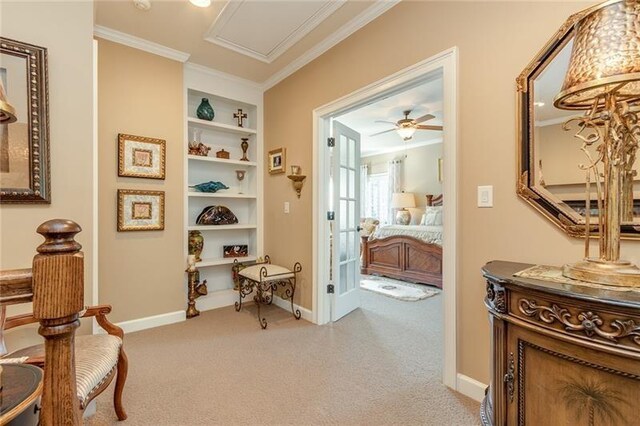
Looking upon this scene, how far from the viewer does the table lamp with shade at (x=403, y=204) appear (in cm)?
648

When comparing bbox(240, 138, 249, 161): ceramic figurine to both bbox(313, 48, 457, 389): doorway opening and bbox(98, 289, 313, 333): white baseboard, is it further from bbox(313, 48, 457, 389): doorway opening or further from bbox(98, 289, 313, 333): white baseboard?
bbox(98, 289, 313, 333): white baseboard

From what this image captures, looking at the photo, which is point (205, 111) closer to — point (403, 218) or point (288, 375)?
point (288, 375)

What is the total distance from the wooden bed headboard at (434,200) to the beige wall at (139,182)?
5024mm

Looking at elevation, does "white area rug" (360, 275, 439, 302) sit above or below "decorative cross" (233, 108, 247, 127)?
below

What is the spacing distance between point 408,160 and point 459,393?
578 centimetres

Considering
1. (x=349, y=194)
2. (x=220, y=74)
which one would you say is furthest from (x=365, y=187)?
(x=220, y=74)

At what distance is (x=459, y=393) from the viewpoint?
1.89m

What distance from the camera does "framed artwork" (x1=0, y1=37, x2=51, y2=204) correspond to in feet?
5.11

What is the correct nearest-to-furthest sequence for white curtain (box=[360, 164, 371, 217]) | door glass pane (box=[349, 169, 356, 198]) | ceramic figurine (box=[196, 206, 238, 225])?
door glass pane (box=[349, 169, 356, 198]) → ceramic figurine (box=[196, 206, 238, 225]) → white curtain (box=[360, 164, 371, 217])

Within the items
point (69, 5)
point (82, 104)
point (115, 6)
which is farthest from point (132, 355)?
point (115, 6)

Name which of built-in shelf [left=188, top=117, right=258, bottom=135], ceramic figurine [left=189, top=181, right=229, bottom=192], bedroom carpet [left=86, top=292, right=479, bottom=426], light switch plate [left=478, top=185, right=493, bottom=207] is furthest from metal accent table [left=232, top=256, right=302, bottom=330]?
light switch plate [left=478, top=185, right=493, bottom=207]

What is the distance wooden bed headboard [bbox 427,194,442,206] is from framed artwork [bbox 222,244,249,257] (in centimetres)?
424

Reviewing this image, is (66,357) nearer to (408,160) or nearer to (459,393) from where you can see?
(459,393)

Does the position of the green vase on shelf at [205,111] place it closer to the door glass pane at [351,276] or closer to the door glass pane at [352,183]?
the door glass pane at [352,183]
